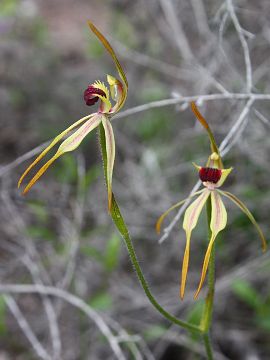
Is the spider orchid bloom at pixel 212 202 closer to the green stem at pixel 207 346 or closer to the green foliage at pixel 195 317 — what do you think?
the green stem at pixel 207 346

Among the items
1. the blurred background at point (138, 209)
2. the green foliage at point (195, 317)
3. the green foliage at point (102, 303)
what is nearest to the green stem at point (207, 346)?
the blurred background at point (138, 209)

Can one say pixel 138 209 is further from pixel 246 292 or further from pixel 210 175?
pixel 210 175

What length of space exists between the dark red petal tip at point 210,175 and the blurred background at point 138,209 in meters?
0.38

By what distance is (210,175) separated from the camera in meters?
1.06

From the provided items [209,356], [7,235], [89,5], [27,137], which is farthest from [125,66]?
[209,356]

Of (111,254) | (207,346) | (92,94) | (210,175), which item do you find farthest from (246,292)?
(92,94)

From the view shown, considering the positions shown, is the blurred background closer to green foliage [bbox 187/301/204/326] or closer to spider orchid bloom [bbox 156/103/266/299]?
green foliage [bbox 187/301/204/326]

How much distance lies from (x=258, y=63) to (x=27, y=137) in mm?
1359

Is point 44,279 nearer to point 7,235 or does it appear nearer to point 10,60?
point 7,235

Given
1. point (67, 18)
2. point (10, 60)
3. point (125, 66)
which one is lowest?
point (10, 60)

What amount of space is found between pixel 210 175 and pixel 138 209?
136cm

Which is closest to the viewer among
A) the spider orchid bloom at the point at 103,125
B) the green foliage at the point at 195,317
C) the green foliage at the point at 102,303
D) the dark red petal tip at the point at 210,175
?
the spider orchid bloom at the point at 103,125

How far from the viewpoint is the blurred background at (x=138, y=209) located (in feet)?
6.33

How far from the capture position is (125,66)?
386cm
